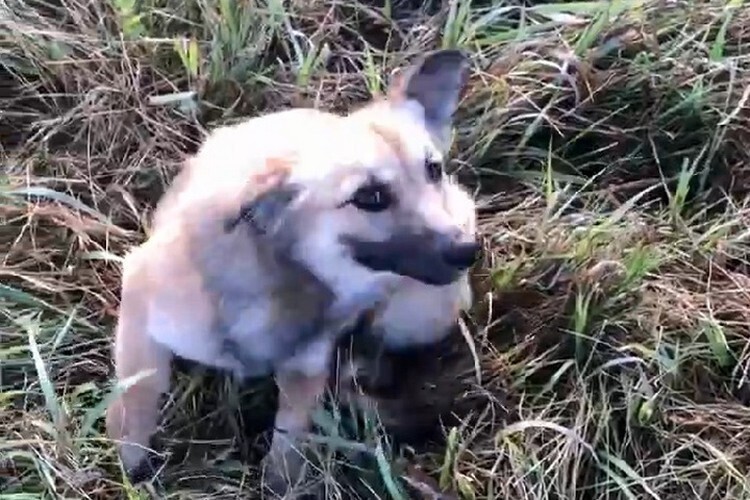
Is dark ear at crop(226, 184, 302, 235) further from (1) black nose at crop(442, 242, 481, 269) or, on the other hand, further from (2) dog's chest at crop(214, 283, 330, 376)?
(1) black nose at crop(442, 242, 481, 269)

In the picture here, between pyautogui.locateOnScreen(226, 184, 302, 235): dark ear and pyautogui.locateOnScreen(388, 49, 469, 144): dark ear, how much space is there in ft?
1.23

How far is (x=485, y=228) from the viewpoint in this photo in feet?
8.79

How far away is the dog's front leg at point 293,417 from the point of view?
2254 millimetres

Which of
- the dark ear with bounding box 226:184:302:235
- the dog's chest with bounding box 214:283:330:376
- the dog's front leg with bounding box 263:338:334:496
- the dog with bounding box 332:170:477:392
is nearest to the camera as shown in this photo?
A: the dark ear with bounding box 226:184:302:235

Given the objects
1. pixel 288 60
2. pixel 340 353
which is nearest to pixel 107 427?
pixel 340 353

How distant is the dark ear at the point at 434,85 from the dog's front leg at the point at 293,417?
0.46 metres

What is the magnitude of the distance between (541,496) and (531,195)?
0.75 metres

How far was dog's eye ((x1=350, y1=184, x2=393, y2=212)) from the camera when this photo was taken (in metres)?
2.04

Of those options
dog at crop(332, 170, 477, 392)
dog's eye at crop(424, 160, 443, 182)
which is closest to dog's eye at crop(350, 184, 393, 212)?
dog's eye at crop(424, 160, 443, 182)

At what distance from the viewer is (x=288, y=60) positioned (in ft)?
9.59

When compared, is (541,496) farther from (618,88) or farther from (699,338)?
(618,88)

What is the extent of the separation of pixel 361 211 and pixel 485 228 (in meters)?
0.68

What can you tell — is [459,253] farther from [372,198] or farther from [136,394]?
[136,394]

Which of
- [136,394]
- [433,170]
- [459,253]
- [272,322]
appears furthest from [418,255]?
[136,394]
